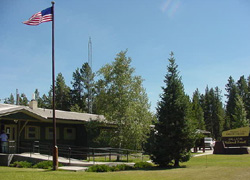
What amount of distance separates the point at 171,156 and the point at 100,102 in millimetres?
9079

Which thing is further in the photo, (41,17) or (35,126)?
(35,126)

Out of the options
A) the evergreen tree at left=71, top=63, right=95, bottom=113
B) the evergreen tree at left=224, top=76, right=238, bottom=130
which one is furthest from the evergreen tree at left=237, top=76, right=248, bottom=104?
the evergreen tree at left=71, top=63, right=95, bottom=113

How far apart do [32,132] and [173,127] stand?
40.3ft

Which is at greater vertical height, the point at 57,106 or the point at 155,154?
the point at 57,106

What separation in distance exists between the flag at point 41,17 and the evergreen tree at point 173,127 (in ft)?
30.2

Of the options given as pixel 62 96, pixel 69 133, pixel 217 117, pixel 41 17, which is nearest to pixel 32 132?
pixel 69 133

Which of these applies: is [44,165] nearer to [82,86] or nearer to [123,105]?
[123,105]

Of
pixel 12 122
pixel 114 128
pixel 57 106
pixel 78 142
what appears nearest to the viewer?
pixel 12 122

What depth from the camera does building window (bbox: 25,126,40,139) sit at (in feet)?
78.7

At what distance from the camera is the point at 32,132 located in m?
24.6

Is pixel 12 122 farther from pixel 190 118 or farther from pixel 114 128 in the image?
pixel 190 118

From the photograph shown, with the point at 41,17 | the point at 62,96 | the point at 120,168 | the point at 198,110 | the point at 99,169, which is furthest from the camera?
the point at 198,110

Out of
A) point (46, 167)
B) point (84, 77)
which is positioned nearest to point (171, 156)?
point (46, 167)

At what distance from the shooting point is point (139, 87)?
25.8 m
